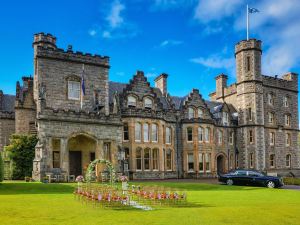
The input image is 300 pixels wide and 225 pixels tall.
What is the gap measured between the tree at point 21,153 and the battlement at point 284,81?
105 ft

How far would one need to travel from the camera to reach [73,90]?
37906 mm

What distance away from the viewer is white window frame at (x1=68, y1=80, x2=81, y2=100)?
37625mm

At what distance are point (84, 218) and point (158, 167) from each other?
2928 centimetres

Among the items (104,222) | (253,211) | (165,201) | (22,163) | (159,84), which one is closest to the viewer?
(104,222)

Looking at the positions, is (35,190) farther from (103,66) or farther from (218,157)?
(218,157)

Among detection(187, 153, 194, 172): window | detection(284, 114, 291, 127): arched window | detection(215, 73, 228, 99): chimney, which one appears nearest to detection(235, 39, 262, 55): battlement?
detection(215, 73, 228, 99): chimney

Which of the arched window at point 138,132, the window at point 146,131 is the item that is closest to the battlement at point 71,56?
the arched window at point 138,132

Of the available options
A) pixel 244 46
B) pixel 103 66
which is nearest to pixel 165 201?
pixel 103 66

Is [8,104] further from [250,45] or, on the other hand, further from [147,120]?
[250,45]

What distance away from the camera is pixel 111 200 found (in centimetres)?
1627

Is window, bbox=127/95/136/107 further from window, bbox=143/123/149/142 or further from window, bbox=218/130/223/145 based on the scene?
window, bbox=218/130/223/145

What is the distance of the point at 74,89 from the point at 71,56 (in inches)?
126

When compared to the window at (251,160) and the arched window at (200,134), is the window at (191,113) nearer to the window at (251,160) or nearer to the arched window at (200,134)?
the arched window at (200,134)

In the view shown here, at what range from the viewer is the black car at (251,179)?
31389 millimetres
